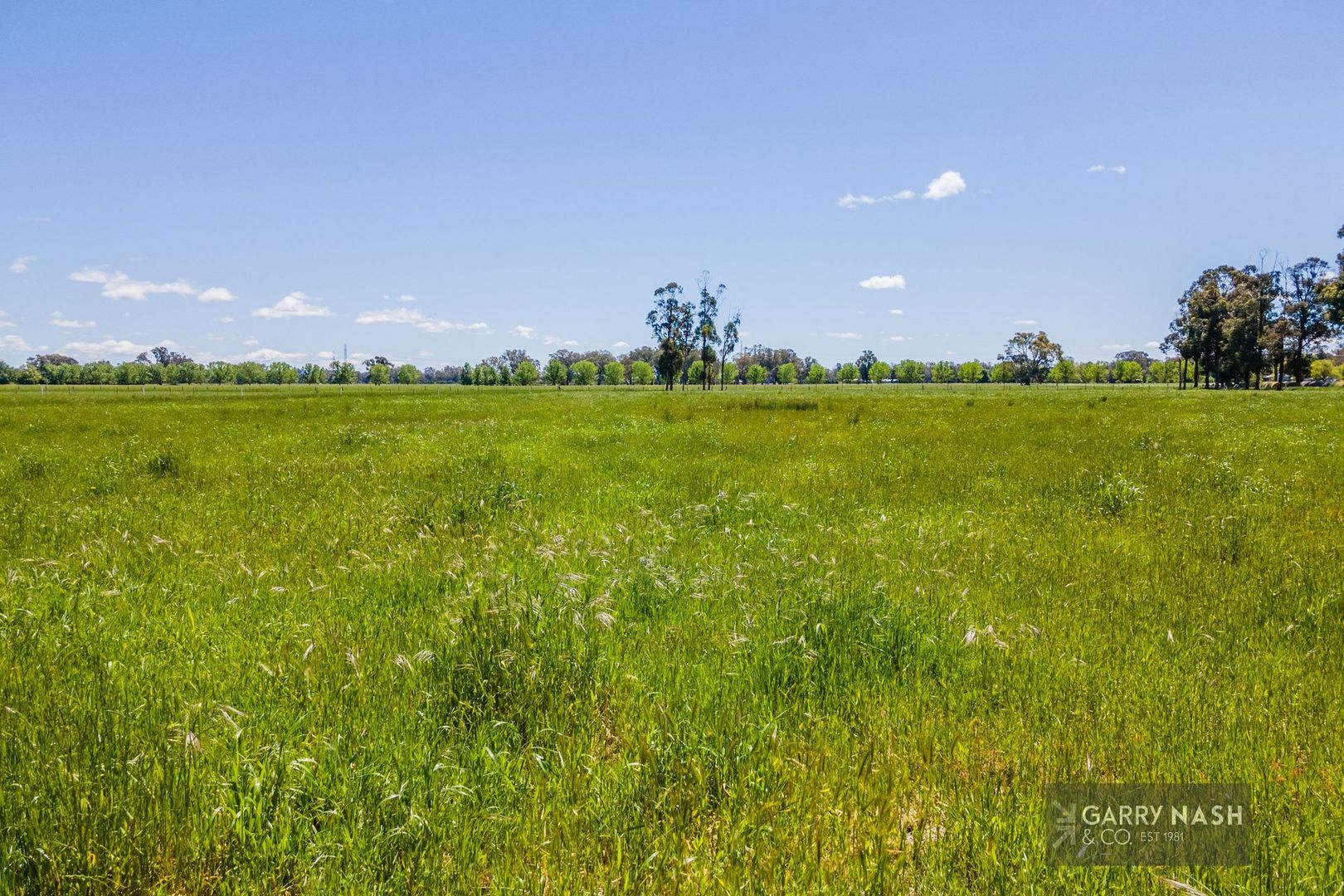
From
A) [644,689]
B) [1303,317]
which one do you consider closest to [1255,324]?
[1303,317]

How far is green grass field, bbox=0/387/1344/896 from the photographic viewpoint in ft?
8.34

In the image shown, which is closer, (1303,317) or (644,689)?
(644,689)

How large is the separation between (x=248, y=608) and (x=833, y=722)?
5.04 metres

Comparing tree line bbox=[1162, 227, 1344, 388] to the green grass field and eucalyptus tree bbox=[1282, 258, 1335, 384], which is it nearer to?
eucalyptus tree bbox=[1282, 258, 1335, 384]

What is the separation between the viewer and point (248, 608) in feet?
16.8

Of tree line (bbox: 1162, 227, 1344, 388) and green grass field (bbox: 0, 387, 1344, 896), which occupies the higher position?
tree line (bbox: 1162, 227, 1344, 388)

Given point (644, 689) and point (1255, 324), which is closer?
point (644, 689)

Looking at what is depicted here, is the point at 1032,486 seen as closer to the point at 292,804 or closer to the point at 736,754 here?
the point at 736,754

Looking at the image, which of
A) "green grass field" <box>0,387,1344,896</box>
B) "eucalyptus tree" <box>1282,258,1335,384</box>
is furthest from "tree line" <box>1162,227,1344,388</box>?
"green grass field" <box>0,387,1344,896</box>

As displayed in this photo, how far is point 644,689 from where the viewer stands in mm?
3898

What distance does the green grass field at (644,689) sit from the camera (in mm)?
2543

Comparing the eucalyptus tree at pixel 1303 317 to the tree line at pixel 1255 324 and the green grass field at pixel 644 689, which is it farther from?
the green grass field at pixel 644 689

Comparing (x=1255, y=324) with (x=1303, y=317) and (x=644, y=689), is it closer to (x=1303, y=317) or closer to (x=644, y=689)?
(x=1303, y=317)

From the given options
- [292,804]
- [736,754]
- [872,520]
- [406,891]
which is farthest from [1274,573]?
[292,804]
